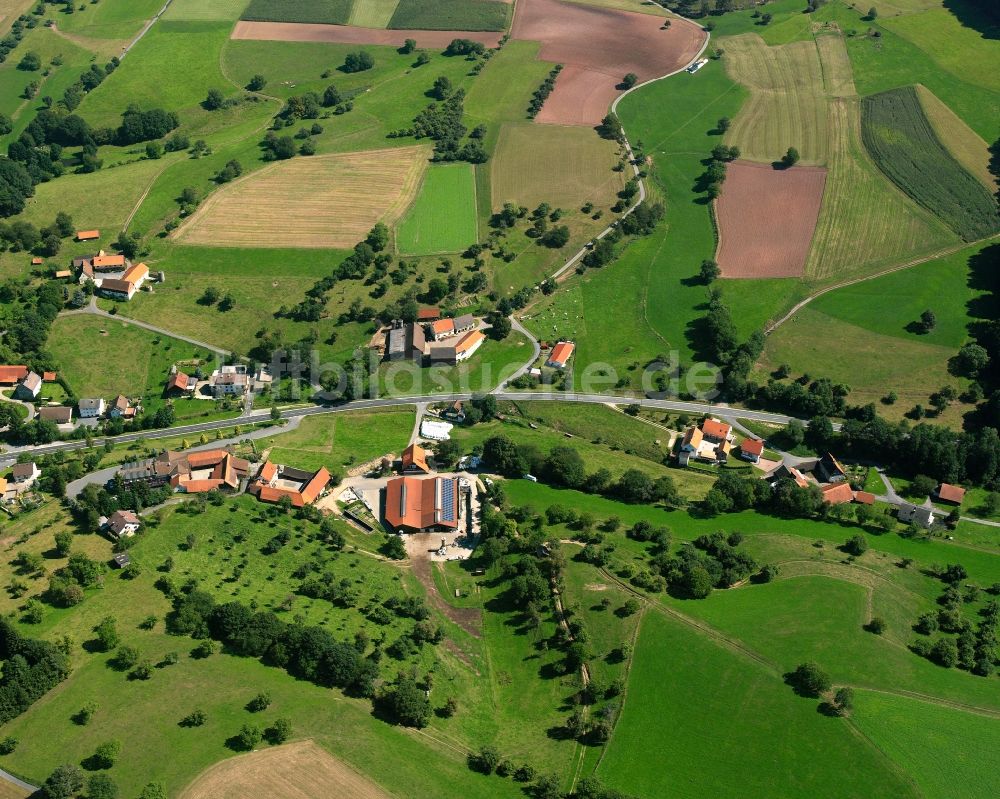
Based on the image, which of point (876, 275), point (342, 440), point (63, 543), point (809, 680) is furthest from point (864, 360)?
point (63, 543)

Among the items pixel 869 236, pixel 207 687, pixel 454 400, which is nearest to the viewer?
pixel 207 687

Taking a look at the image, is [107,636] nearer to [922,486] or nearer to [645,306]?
[645,306]

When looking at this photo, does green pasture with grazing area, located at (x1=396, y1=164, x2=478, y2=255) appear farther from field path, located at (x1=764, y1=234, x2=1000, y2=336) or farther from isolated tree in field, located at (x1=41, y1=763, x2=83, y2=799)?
isolated tree in field, located at (x1=41, y1=763, x2=83, y2=799)

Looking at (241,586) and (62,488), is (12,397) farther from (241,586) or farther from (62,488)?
(241,586)

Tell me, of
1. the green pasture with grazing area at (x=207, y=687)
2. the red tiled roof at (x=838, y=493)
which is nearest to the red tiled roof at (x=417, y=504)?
the green pasture with grazing area at (x=207, y=687)

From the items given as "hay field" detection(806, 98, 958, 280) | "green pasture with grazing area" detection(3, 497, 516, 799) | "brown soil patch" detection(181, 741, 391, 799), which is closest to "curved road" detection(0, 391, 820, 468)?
"green pasture with grazing area" detection(3, 497, 516, 799)
